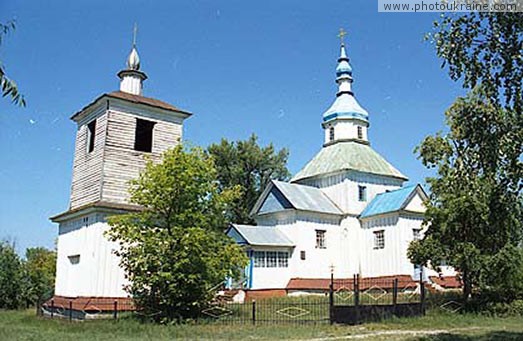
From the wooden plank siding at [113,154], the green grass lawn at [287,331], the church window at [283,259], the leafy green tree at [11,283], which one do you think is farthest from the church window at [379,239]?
the leafy green tree at [11,283]

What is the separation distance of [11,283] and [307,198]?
19.5 metres

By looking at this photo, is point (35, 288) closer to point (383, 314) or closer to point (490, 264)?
point (383, 314)

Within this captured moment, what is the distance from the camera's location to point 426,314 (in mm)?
20234

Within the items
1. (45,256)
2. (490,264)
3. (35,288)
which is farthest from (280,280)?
(45,256)

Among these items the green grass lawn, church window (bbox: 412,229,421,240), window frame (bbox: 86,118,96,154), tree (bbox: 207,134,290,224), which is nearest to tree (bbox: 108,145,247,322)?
the green grass lawn

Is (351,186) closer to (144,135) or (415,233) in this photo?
(415,233)

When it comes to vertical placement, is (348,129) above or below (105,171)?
above

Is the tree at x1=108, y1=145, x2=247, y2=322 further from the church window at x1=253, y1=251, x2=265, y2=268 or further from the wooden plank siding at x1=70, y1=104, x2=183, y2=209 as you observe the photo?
the church window at x1=253, y1=251, x2=265, y2=268

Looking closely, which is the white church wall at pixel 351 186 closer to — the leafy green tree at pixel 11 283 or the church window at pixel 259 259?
the church window at pixel 259 259

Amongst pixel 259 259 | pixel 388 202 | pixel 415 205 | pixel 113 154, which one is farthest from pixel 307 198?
pixel 113 154

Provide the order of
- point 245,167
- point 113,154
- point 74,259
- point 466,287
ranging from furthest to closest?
point 245,167
point 113,154
point 74,259
point 466,287

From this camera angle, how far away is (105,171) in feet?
74.8

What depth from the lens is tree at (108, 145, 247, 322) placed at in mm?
18094

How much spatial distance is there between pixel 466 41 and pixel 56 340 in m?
12.4
